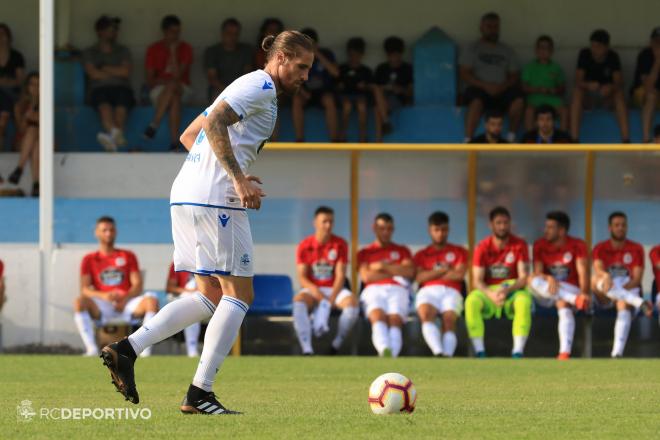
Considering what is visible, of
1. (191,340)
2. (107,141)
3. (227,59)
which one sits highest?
(227,59)

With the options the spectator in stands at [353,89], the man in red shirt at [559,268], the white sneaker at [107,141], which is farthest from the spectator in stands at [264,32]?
the man in red shirt at [559,268]

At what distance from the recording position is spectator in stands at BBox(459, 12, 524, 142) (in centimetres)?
1573

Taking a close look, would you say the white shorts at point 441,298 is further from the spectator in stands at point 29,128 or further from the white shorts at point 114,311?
the spectator in stands at point 29,128

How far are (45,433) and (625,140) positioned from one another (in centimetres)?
1139

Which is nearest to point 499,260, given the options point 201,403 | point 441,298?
point 441,298

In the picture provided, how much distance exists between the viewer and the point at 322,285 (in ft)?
43.5

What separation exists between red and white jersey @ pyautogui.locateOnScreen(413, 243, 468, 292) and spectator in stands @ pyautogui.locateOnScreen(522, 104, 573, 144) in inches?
70.7

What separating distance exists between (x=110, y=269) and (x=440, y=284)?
10.4 feet

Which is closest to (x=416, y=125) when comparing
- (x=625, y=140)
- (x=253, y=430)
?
(x=625, y=140)

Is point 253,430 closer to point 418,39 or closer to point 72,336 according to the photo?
point 72,336

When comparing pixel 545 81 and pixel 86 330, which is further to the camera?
pixel 545 81

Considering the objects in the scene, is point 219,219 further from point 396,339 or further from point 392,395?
point 396,339

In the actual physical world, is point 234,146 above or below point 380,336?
above

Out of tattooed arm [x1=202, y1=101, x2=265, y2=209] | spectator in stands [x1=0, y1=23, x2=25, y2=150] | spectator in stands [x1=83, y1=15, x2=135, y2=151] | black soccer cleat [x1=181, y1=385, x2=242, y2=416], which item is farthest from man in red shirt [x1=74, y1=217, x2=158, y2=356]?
tattooed arm [x1=202, y1=101, x2=265, y2=209]
